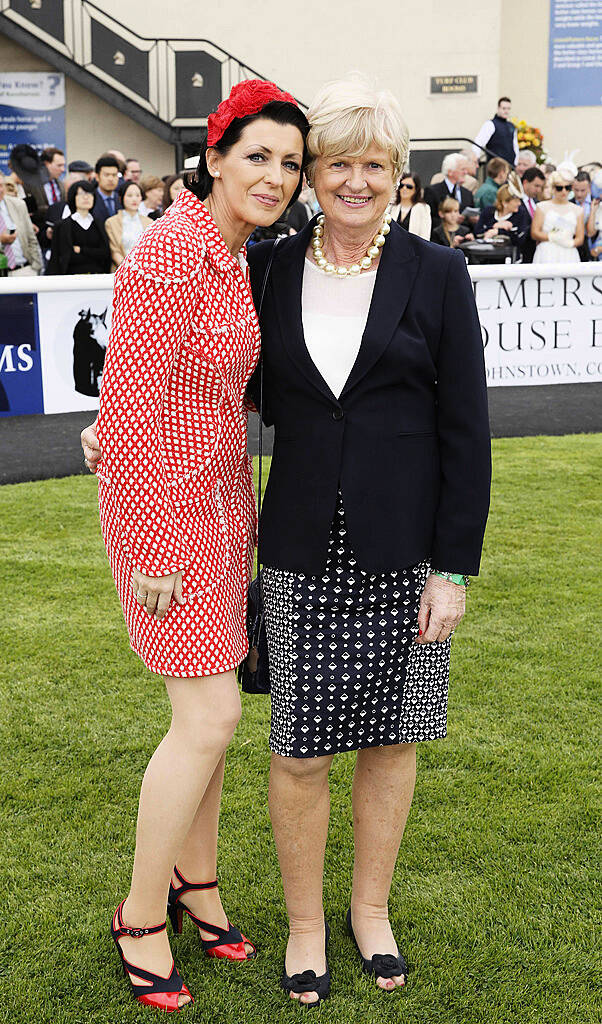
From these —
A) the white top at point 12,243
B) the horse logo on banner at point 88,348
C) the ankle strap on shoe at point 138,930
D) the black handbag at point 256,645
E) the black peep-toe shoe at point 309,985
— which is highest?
the white top at point 12,243

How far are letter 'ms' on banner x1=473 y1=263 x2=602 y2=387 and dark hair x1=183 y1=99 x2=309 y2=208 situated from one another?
6.82 meters

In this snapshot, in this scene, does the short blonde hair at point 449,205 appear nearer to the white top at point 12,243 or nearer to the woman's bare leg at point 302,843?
the white top at point 12,243

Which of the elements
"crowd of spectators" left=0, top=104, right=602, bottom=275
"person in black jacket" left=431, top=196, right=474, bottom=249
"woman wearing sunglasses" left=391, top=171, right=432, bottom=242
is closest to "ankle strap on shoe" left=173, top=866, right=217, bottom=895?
"crowd of spectators" left=0, top=104, right=602, bottom=275

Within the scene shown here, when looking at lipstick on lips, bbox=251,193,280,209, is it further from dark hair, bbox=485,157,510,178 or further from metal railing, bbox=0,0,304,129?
metal railing, bbox=0,0,304,129

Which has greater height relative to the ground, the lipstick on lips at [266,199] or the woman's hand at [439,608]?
the lipstick on lips at [266,199]

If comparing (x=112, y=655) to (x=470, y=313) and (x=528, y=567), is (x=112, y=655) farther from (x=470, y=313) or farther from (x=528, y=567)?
(x=470, y=313)

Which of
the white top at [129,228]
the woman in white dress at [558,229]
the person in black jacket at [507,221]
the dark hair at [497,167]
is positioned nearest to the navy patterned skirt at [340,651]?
the white top at [129,228]

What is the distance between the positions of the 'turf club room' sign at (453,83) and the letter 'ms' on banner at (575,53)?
93.2 inches

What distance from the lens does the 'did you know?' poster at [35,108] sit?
18.7 meters

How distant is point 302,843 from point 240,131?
1611mm

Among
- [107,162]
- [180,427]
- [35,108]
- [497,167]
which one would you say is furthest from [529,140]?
[180,427]

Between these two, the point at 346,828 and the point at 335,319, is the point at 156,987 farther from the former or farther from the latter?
the point at 335,319

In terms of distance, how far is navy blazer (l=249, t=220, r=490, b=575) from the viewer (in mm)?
2408

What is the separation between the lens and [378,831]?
2721 mm
